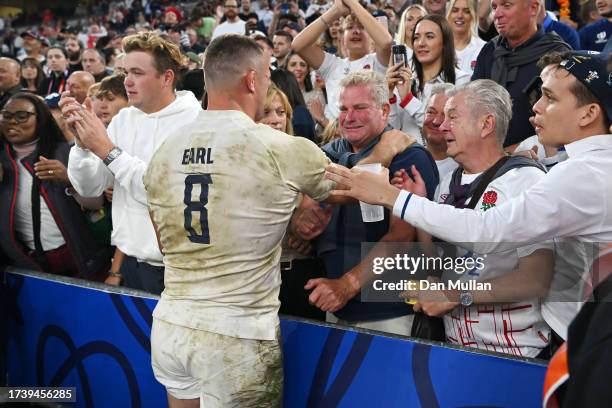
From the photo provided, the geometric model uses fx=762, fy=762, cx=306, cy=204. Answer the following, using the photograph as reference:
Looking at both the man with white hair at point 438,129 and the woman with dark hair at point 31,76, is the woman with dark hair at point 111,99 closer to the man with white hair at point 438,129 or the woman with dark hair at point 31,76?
the man with white hair at point 438,129

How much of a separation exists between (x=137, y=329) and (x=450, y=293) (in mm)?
1650

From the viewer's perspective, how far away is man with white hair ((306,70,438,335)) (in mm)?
3496

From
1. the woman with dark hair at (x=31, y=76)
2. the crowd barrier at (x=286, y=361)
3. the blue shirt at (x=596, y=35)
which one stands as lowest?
the crowd barrier at (x=286, y=361)

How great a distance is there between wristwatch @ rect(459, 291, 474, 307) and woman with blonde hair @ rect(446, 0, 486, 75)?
→ 317 centimetres

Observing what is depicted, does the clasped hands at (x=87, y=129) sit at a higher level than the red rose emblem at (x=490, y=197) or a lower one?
higher

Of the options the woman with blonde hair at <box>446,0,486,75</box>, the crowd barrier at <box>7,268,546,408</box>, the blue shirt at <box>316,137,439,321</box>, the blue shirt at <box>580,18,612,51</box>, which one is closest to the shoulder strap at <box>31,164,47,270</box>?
the crowd barrier at <box>7,268,546,408</box>

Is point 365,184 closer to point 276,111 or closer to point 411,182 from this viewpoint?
point 411,182

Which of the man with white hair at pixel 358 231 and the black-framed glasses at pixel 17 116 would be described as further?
the black-framed glasses at pixel 17 116

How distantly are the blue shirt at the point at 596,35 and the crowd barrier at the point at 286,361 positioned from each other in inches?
177

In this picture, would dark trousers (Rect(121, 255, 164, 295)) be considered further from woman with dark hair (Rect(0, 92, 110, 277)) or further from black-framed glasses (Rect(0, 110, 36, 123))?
black-framed glasses (Rect(0, 110, 36, 123))

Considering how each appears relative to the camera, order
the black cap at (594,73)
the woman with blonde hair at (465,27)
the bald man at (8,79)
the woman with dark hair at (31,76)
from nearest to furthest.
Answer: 1. the black cap at (594,73)
2. the woman with blonde hair at (465,27)
3. the bald man at (8,79)
4. the woman with dark hair at (31,76)

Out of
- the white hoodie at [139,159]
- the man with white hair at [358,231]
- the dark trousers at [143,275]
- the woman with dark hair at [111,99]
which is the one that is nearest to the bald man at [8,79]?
the woman with dark hair at [111,99]

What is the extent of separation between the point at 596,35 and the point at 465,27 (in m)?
1.44

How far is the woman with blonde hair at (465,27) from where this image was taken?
593 cm
